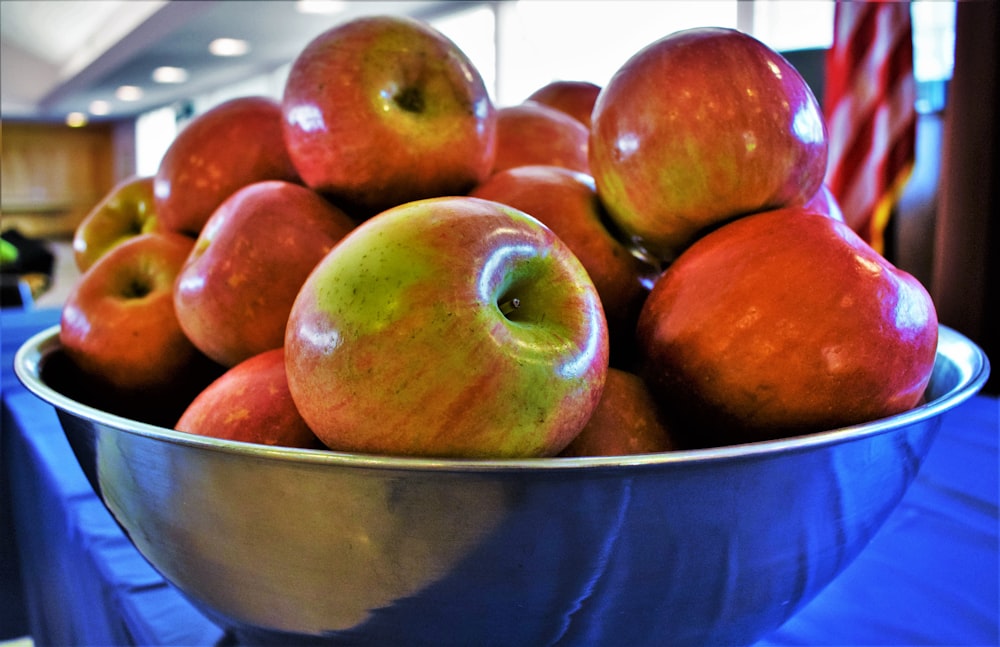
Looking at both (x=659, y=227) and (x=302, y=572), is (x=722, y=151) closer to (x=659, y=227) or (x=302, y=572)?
(x=659, y=227)

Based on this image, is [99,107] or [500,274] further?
[99,107]

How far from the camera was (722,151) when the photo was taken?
431 mm

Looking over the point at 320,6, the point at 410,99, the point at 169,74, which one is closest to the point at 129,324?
the point at 410,99

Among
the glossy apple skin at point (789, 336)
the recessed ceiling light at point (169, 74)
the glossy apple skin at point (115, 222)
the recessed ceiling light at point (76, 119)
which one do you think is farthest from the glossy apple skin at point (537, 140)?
the recessed ceiling light at point (76, 119)

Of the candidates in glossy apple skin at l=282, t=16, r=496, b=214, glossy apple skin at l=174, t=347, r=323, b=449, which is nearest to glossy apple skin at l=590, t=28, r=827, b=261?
glossy apple skin at l=282, t=16, r=496, b=214

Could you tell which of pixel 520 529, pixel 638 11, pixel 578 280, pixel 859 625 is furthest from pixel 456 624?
pixel 638 11

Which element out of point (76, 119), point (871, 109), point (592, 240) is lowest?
point (76, 119)

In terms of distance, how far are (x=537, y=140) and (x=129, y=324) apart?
1.07ft

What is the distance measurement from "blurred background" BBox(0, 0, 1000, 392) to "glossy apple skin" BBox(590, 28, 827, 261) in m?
0.16

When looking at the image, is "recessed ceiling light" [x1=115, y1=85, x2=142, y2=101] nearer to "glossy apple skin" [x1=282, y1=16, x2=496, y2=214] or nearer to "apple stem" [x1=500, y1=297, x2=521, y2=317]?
"glossy apple skin" [x1=282, y1=16, x2=496, y2=214]

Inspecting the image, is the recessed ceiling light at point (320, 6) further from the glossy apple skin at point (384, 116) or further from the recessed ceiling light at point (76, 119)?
the recessed ceiling light at point (76, 119)

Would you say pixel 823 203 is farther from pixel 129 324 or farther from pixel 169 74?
pixel 169 74

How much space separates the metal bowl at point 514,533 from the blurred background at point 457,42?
416 millimetres

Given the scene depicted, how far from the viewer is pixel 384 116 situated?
0.49m
